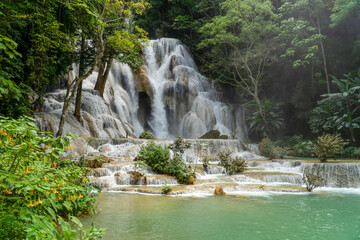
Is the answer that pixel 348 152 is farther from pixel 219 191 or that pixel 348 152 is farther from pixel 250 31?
pixel 219 191

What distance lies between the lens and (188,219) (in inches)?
204

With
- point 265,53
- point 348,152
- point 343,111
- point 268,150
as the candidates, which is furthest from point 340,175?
point 265,53

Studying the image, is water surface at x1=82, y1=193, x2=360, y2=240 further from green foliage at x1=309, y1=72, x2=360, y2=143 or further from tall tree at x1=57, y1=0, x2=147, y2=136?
green foliage at x1=309, y1=72, x2=360, y2=143

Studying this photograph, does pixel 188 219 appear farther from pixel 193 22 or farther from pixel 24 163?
pixel 193 22

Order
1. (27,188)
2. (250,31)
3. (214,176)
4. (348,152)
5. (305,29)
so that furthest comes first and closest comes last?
(305,29) < (250,31) < (348,152) < (214,176) < (27,188)

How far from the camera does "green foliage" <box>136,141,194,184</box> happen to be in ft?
31.8

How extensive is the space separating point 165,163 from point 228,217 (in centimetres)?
552

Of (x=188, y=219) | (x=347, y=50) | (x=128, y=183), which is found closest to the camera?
(x=188, y=219)

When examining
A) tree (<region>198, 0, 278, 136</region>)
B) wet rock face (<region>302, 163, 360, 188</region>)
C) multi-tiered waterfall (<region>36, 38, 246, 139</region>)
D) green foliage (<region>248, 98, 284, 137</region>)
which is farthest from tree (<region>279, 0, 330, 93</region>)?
wet rock face (<region>302, 163, 360, 188</region>)

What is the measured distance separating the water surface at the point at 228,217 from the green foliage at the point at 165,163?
2.39m

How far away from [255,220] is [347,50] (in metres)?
20.3

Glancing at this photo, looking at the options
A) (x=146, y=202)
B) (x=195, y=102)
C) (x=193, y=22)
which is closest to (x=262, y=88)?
(x=195, y=102)

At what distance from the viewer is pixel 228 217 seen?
211 inches

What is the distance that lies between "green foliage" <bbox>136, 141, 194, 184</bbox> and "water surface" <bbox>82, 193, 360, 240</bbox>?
7.85 ft
